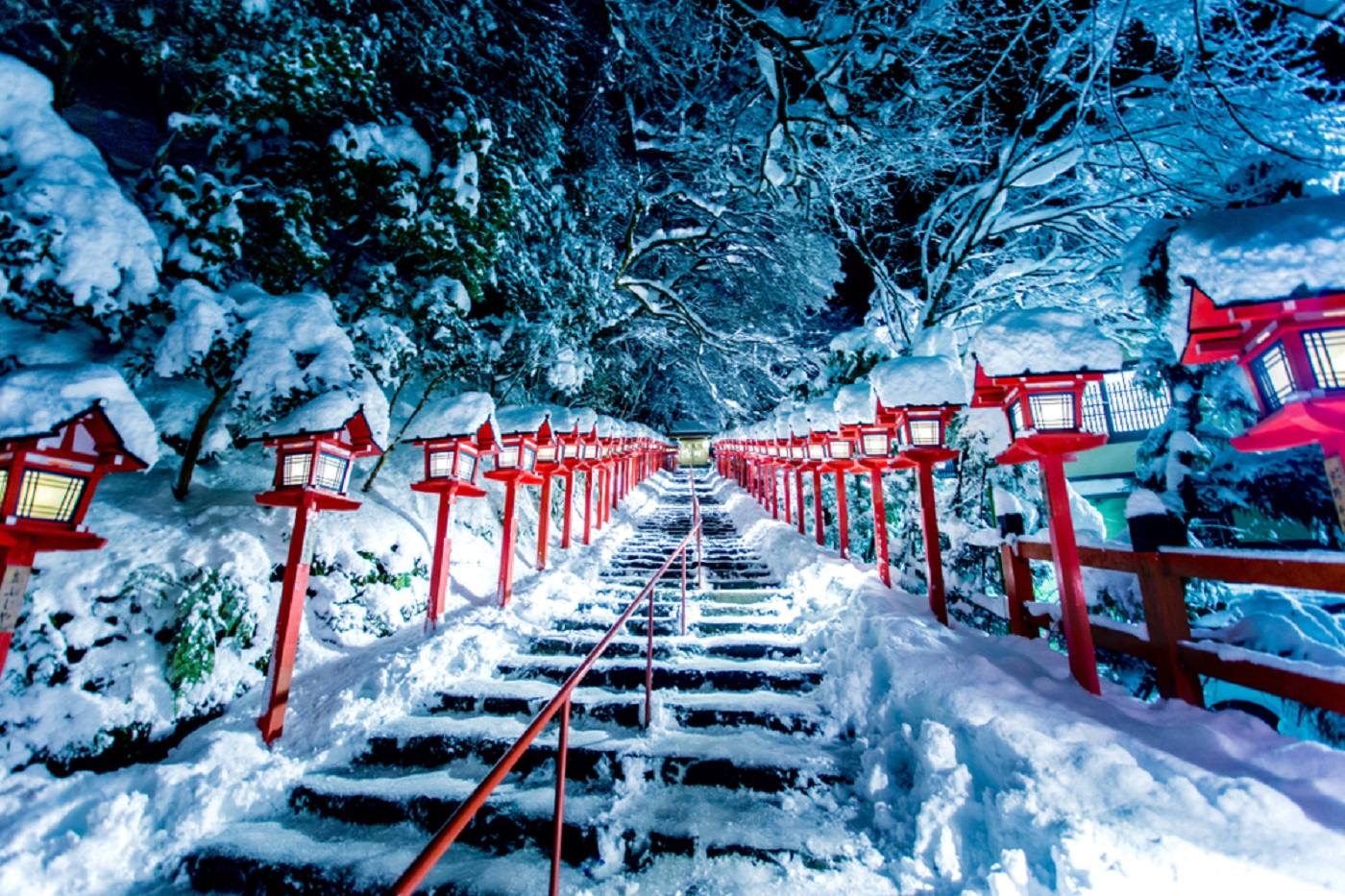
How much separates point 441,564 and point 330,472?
6.63 ft

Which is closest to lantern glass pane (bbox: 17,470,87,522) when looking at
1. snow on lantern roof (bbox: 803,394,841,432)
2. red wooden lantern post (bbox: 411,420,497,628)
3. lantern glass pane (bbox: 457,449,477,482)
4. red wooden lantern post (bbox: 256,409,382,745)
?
red wooden lantern post (bbox: 256,409,382,745)

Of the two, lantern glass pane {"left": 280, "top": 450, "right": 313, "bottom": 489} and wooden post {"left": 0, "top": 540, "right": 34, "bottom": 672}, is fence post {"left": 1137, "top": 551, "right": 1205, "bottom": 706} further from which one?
wooden post {"left": 0, "top": 540, "right": 34, "bottom": 672}

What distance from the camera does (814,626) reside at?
18.8ft

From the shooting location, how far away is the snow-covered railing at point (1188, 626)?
2.46 metres

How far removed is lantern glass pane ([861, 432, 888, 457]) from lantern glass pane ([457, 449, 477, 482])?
17.0 ft

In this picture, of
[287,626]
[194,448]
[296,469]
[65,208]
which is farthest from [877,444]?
[65,208]

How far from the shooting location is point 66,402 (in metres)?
2.97

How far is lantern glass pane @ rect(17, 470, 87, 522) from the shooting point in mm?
2928

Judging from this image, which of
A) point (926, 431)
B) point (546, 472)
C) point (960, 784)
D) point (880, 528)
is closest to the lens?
point (960, 784)

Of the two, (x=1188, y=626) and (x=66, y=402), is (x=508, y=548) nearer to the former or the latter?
(x=66, y=402)

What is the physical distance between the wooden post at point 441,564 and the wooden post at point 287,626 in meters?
1.62

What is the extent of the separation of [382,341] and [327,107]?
2787 mm

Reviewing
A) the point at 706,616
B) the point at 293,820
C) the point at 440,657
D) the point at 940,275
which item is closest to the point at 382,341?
the point at 440,657

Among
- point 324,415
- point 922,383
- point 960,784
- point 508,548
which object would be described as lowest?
point 960,784
